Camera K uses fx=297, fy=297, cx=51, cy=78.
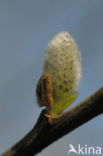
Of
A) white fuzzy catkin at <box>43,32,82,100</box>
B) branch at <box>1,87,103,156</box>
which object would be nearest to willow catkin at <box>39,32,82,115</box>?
white fuzzy catkin at <box>43,32,82,100</box>

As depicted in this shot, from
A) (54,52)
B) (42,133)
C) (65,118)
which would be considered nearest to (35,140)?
(42,133)

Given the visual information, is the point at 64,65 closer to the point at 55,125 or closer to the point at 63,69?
the point at 63,69

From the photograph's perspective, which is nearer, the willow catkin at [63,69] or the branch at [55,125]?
the branch at [55,125]

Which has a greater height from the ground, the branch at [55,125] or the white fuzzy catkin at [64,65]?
the white fuzzy catkin at [64,65]

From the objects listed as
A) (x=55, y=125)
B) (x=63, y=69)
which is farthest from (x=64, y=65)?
(x=55, y=125)

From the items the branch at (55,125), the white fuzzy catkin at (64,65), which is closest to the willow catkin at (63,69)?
the white fuzzy catkin at (64,65)

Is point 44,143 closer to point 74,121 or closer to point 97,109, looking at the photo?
point 74,121

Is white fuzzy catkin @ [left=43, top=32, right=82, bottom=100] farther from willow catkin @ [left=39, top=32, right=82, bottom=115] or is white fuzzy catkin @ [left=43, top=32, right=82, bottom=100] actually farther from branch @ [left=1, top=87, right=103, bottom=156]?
branch @ [left=1, top=87, right=103, bottom=156]

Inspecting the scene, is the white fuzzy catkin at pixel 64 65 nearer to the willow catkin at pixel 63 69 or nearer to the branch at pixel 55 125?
the willow catkin at pixel 63 69
